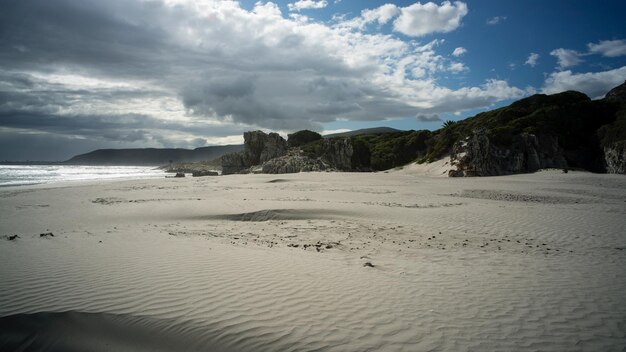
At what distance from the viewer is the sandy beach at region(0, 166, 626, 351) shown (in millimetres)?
5039

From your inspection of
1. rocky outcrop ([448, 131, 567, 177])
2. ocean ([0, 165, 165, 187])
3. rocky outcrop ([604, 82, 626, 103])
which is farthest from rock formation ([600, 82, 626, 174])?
ocean ([0, 165, 165, 187])

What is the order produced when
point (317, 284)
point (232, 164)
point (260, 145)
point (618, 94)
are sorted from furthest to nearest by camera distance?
point (232, 164)
point (260, 145)
point (618, 94)
point (317, 284)

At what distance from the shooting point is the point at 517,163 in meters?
38.5

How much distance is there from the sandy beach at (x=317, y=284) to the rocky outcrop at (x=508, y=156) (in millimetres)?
24850

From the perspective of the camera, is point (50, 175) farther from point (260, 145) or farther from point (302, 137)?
point (302, 137)

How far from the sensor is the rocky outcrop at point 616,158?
33812 mm

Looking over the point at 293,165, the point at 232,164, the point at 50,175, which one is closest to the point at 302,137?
the point at 232,164

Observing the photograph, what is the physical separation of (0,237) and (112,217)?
449 cm

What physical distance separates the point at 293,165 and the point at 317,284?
4424 cm

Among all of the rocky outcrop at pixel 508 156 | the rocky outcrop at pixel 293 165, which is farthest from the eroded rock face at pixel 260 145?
the rocky outcrop at pixel 508 156

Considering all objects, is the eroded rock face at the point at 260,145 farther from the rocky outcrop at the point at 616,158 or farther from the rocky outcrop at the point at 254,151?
the rocky outcrop at the point at 616,158

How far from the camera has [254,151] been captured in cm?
6544

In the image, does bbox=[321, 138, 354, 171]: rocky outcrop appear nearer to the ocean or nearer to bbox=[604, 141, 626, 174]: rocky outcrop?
the ocean

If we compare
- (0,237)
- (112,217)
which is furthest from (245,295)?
(112,217)
